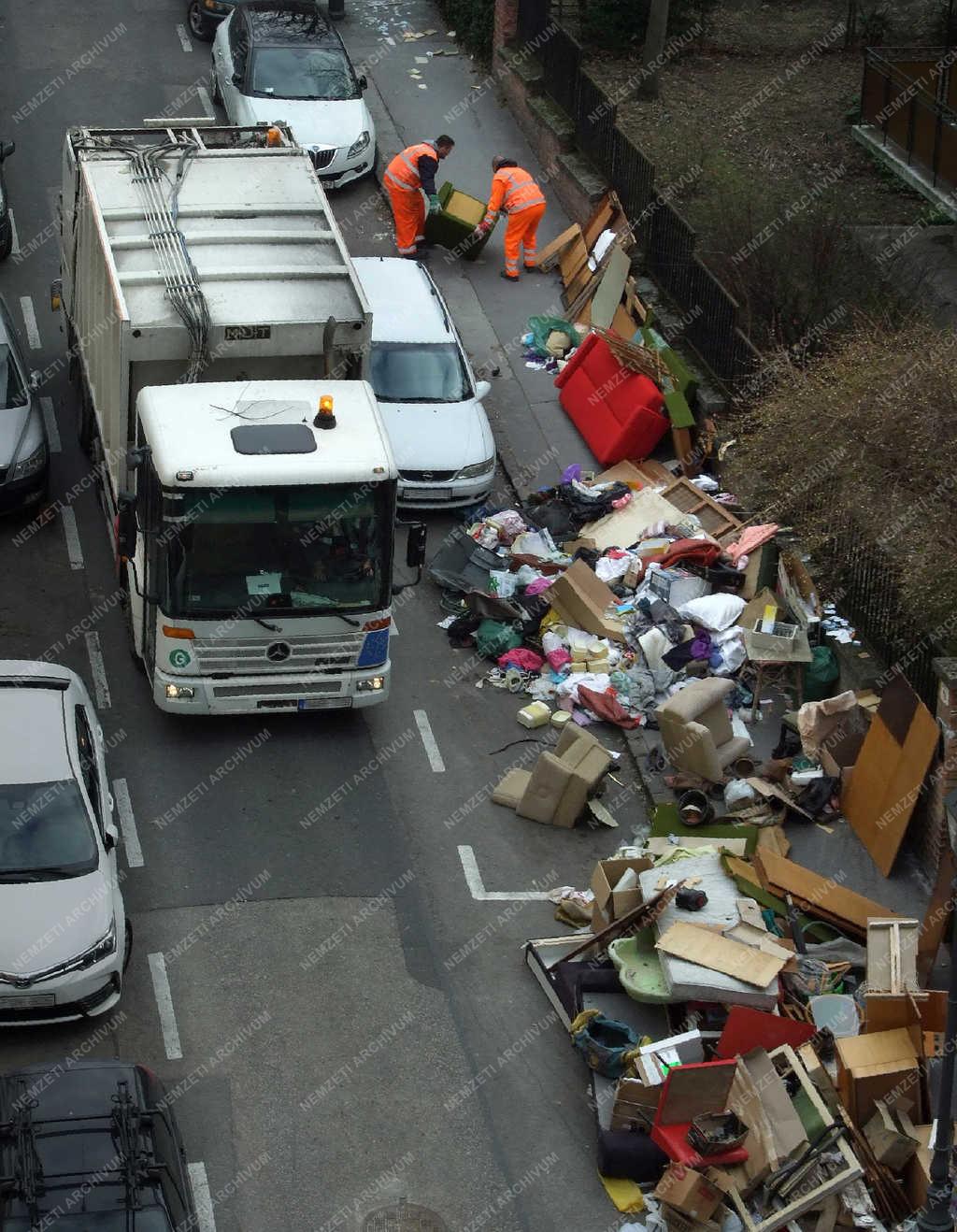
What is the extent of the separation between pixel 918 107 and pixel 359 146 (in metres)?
7.28

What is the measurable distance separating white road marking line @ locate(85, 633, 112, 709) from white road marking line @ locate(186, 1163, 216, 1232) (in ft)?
17.0

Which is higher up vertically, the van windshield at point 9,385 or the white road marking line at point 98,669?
the van windshield at point 9,385

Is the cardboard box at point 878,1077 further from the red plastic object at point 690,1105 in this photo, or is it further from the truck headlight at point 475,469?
the truck headlight at point 475,469

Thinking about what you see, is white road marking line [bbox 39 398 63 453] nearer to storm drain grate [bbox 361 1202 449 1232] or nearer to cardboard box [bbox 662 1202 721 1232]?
storm drain grate [bbox 361 1202 449 1232]

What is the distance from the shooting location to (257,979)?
13.2 metres

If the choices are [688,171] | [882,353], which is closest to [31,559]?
[882,353]

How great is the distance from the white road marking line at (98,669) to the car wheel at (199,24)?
14.9 metres

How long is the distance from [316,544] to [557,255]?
10215 mm

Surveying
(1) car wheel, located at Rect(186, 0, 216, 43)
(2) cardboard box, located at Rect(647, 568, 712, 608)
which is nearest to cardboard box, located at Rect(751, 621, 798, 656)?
(2) cardboard box, located at Rect(647, 568, 712, 608)

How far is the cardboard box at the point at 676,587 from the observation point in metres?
17.0

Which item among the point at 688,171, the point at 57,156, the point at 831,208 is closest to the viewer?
the point at 831,208

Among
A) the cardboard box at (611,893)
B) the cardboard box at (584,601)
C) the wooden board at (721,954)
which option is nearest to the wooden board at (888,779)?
the cardboard box at (611,893)

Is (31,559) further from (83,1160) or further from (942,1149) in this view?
(942,1149)

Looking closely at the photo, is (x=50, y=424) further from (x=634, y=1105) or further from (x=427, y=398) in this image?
(x=634, y=1105)
